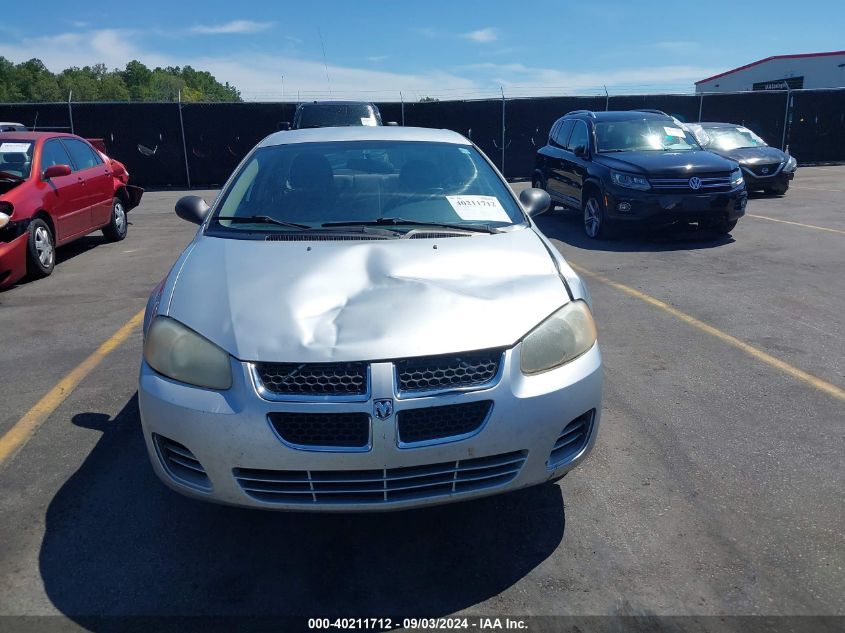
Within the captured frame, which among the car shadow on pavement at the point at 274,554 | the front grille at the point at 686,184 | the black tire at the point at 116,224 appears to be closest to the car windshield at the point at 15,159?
the black tire at the point at 116,224

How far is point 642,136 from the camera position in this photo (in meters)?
10.9

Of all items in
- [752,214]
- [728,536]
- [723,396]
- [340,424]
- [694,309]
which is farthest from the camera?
[752,214]

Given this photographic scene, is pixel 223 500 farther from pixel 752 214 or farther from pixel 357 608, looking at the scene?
pixel 752 214

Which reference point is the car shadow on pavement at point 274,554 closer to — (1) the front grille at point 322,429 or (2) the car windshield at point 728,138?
(1) the front grille at point 322,429


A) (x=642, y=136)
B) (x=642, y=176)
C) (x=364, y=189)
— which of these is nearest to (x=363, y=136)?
(x=364, y=189)

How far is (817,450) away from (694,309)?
292 cm

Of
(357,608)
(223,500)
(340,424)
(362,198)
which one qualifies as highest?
(362,198)

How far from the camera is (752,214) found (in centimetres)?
1255

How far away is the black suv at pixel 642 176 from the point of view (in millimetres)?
9555

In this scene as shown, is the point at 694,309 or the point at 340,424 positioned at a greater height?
the point at 340,424

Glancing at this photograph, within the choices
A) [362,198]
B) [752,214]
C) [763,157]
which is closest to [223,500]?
[362,198]

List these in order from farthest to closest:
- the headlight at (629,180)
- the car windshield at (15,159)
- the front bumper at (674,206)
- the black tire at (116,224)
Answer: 1. the black tire at (116,224)
2. the headlight at (629,180)
3. the front bumper at (674,206)
4. the car windshield at (15,159)

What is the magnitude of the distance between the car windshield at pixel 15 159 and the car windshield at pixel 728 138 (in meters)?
12.3

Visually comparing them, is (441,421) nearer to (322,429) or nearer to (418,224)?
(322,429)
